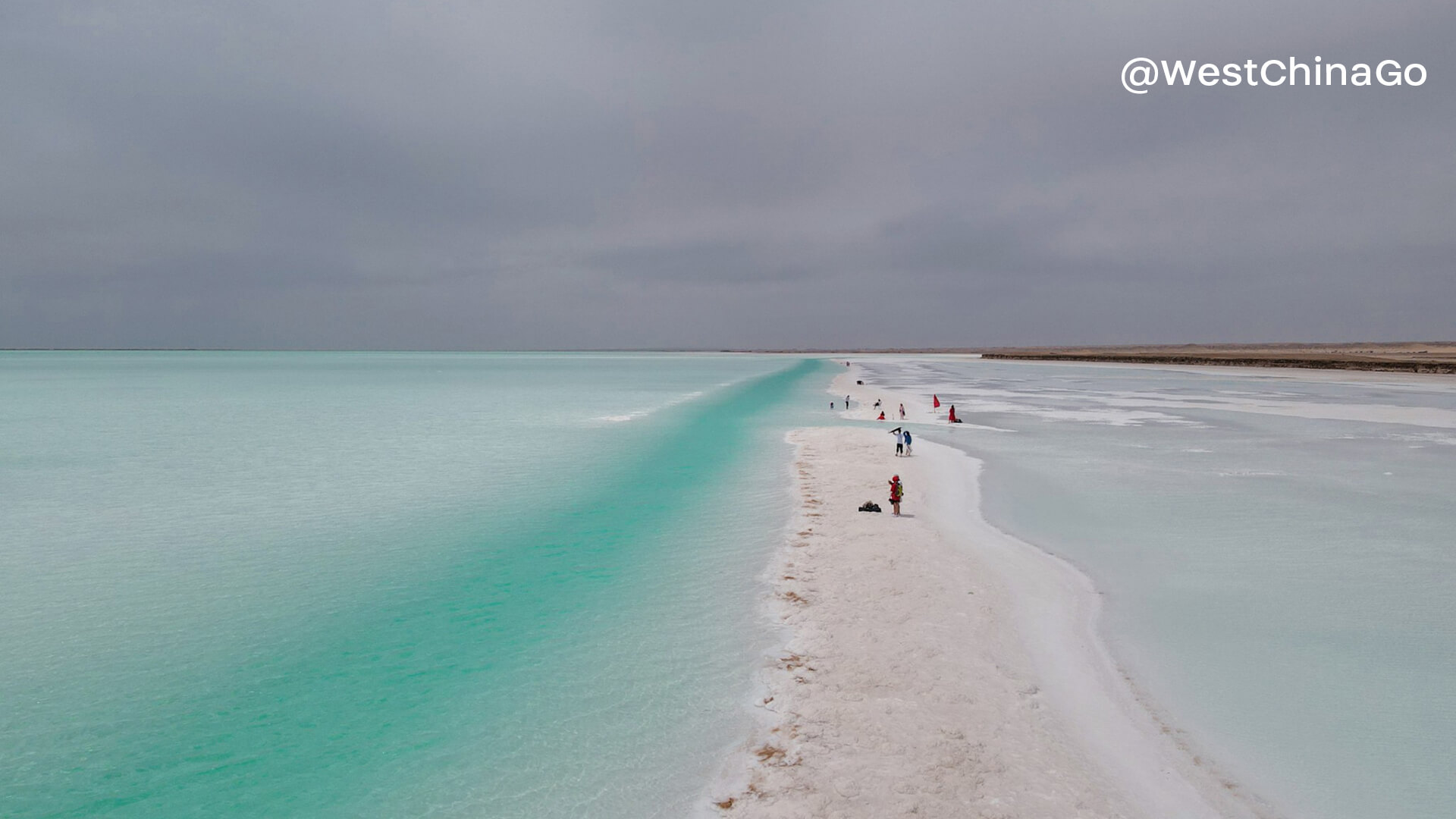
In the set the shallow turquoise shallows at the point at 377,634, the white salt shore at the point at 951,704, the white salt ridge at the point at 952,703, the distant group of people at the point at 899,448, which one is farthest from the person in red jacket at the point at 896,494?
the shallow turquoise shallows at the point at 377,634

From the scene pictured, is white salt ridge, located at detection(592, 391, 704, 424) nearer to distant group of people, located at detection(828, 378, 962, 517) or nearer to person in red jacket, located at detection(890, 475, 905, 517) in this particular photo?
distant group of people, located at detection(828, 378, 962, 517)

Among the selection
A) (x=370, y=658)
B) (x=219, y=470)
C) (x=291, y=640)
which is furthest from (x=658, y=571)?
(x=219, y=470)

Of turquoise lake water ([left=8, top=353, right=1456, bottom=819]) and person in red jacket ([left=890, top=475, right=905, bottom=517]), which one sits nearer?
turquoise lake water ([left=8, top=353, right=1456, bottom=819])

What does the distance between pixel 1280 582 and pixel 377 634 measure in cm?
1641

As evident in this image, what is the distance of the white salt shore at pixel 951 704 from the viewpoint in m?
6.78

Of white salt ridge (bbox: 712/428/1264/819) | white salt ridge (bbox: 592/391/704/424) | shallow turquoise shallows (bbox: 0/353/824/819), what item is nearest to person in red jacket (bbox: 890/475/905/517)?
white salt ridge (bbox: 712/428/1264/819)

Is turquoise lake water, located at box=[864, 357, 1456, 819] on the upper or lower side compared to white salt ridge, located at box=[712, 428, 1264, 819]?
upper

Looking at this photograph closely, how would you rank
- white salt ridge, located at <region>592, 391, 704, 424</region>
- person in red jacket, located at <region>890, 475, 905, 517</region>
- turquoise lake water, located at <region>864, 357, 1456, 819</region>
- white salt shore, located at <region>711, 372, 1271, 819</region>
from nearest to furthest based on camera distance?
white salt shore, located at <region>711, 372, 1271, 819</region> < turquoise lake water, located at <region>864, 357, 1456, 819</region> < person in red jacket, located at <region>890, 475, 905, 517</region> < white salt ridge, located at <region>592, 391, 704, 424</region>

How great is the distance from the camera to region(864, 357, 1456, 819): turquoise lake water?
7410mm

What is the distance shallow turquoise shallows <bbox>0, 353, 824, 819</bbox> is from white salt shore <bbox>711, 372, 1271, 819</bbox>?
34.9 inches

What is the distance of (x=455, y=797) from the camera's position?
731 centimetres

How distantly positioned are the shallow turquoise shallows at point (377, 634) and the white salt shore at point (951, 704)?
888 millimetres

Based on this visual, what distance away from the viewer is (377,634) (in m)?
11.9

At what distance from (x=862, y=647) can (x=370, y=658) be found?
7.87 meters
